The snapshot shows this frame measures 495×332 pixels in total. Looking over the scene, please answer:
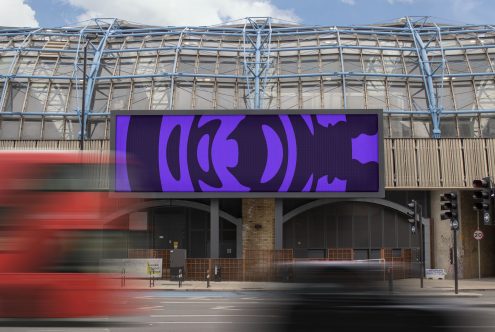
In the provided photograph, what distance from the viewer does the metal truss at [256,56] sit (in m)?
41.6

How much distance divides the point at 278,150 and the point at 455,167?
1013cm

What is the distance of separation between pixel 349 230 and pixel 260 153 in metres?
7.92

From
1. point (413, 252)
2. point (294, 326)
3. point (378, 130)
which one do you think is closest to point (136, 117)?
point (378, 130)

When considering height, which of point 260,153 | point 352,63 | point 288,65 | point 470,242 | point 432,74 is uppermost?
point 352,63

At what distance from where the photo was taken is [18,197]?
12.4 meters

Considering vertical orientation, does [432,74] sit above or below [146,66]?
below

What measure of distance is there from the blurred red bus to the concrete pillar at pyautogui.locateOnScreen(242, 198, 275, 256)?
2562cm

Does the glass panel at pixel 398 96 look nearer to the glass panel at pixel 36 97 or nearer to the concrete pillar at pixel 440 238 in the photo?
the concrete pillar at pixel 440 238

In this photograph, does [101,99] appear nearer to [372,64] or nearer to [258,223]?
[258,223]

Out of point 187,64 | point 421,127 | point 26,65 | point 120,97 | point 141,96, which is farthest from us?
point 26,65

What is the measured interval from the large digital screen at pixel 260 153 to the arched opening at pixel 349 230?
154 inches

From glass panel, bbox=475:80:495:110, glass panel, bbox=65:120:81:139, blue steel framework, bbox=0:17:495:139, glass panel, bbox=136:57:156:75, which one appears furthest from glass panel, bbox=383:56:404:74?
glass panel, bbox=65:120:81:139

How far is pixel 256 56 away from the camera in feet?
143

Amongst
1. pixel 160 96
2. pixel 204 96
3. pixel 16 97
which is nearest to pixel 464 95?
pixel 204 96
